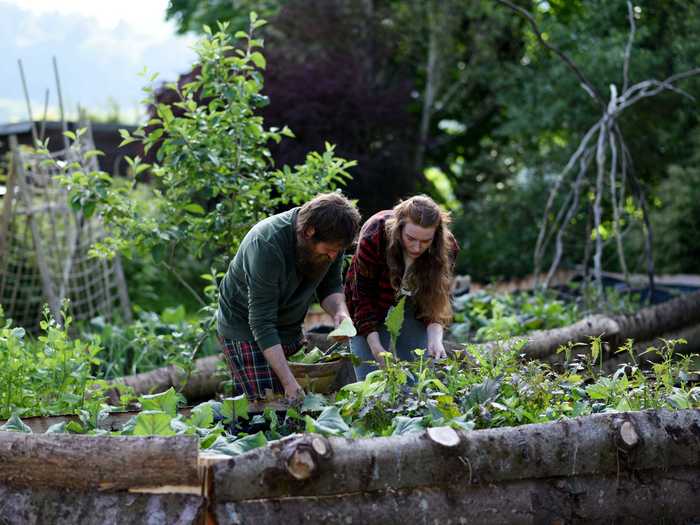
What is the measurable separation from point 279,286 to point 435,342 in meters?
0.87

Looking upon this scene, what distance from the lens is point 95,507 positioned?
3008 millimetres

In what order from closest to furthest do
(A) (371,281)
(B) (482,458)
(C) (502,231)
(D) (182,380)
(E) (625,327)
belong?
(B) (482,458)
(A) (371,281)
(D) (182,380)
(E) (625,327)
(C) (502,231)

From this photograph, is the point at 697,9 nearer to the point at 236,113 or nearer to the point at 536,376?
the point at 236,113

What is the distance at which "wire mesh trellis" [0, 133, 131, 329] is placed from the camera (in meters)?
7.54

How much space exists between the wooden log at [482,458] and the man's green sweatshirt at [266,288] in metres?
0.92

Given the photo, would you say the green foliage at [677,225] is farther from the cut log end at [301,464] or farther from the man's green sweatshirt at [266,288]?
the cut log end at [301,464]

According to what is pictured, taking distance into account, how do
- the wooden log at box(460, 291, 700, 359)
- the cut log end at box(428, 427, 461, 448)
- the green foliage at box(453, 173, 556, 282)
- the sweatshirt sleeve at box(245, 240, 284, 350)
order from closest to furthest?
the cut log end at box(428, 427, 461, 448), the sweatshirt sleeve at box(245, 240, 284, 350), the wooden log at box(460, 291, 700, 359), the green foliage at box(453, 173, 556, 282)

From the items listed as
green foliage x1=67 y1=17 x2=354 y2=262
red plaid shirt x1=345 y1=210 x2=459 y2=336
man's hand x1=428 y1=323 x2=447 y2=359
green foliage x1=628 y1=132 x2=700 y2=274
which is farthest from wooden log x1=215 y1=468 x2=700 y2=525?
green foliage x1=628 y1=132 x2=700 y2=274

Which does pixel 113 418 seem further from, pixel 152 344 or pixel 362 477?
pixel 152 344

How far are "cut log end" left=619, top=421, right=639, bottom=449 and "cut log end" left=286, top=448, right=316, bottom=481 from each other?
3.63 feet

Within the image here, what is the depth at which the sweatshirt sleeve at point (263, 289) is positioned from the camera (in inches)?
149

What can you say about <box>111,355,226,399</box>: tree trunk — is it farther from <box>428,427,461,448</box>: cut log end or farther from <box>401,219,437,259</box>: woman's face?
<box>428,427,461,448</box>: cut log end

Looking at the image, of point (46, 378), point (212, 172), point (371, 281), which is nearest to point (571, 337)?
point (371, 281)

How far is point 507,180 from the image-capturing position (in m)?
13.0
